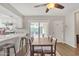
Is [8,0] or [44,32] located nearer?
[8,0]

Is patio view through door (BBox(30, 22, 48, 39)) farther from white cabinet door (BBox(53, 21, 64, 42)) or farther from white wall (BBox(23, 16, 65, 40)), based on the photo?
white cabinet door (BBox(53, 21, 64, 42))

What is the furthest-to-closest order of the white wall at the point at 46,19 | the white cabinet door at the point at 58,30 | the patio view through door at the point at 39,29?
the white cabinet door at the point at 58,30
the white wall at the point at 46,19
the patio view through door at the point at 39,29

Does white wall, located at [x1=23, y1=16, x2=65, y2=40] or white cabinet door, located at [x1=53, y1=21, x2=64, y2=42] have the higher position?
white wall, located at [x1=23, y1=16, x2=65, y2=40]

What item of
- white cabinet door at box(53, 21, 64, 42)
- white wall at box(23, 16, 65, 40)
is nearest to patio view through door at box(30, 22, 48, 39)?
white wall at box(23, 16, 65, 40)

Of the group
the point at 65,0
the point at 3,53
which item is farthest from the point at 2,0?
the point at 3,53

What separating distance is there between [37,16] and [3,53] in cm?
583

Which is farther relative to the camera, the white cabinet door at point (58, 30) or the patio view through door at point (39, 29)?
the white cabinet door at point (58, 30)

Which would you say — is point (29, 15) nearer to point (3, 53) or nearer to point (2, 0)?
point (3, 53)

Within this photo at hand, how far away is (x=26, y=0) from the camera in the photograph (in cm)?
89

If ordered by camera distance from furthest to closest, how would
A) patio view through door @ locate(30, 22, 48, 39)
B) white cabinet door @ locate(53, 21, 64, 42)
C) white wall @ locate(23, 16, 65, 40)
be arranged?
white cabinet door @ locate(53, 21, 64, 42)
white wall @ locate(23, 16, 65, 40)
patio view through door @ locate(30, 22, 48, 39)

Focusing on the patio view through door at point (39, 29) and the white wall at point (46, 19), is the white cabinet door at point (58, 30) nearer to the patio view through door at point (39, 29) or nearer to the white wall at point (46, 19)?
the white wall at point (46, 19)

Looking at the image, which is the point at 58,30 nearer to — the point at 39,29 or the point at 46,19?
the point at 46,19

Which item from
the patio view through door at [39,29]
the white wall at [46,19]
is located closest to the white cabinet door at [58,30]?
the white wall at [46,19]

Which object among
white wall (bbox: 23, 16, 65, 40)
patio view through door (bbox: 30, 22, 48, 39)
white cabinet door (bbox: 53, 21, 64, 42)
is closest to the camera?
patio view through door (bbox: 30, 22, 48, 39)
